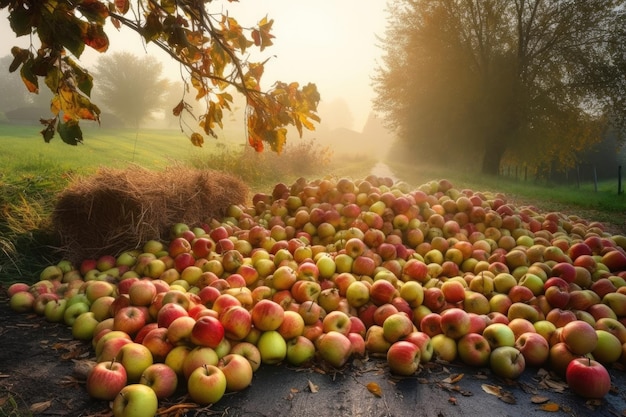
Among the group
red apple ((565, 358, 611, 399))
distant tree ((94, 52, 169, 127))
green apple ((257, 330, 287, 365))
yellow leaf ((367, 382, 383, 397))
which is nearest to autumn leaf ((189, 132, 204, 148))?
green apple ((257, 330, 287, 365))

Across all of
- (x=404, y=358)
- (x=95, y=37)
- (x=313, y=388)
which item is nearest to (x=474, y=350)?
(x=404, y=358)

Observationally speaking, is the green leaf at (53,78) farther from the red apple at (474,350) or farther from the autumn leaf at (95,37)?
the red apple at (474,350)

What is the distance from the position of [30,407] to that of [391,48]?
25.0 m

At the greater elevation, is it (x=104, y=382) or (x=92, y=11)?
(x=92, y=11)

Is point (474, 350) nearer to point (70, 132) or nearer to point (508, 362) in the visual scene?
point (508, 362)

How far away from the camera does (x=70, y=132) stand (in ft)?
6.60

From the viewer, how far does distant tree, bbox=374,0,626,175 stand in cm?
1872

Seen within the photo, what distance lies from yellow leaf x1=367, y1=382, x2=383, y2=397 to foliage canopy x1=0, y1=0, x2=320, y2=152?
5.78 ft

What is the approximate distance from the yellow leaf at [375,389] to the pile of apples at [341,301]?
0.23m

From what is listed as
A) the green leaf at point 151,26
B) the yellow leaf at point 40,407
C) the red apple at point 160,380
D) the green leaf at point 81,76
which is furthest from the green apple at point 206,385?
the green leaf at point 151,26

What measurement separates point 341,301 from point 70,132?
2581mm

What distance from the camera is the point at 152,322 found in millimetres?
3314

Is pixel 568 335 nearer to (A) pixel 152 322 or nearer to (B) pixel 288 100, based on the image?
(B) pixel 288 100

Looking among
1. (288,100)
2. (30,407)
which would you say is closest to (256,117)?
(288,100)
